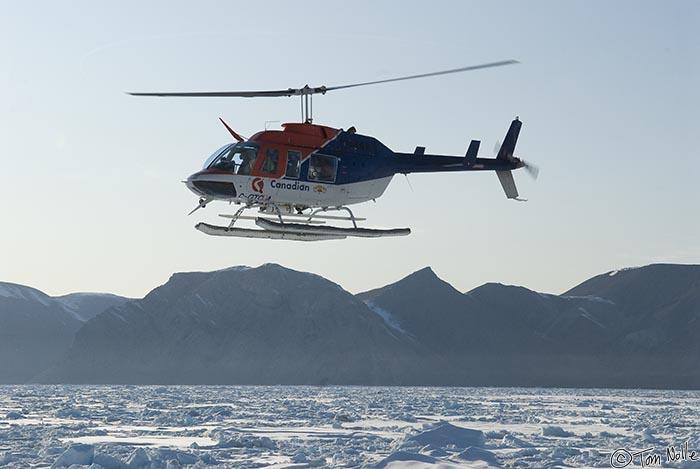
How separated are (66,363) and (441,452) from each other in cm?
16606

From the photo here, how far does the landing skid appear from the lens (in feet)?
88.5

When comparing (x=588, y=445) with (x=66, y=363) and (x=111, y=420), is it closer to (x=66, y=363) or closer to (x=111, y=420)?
(x=111, y=420)

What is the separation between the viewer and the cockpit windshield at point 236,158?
27031mm

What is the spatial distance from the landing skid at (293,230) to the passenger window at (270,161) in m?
1.13

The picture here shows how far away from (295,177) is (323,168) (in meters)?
0.92

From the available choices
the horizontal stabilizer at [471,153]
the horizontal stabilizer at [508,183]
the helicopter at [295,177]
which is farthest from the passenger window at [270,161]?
the horizontal stabilizer at [508,183]

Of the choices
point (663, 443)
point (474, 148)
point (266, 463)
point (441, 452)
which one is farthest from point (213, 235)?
point (663, 443)

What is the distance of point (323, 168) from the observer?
28016mm

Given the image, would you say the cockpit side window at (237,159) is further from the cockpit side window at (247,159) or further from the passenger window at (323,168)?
the passenger window at (323,168)

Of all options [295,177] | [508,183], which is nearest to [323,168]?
[295,177]

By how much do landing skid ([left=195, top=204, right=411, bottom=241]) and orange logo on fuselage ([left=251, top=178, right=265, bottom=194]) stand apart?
2.53 ft

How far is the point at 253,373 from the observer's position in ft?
644

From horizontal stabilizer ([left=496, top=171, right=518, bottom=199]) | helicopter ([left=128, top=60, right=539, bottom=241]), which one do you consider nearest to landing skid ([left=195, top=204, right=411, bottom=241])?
helicopter ([left=128, top=60, right=539, bottom=241])

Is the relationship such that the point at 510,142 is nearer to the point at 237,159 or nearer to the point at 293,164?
the point at 293,164
